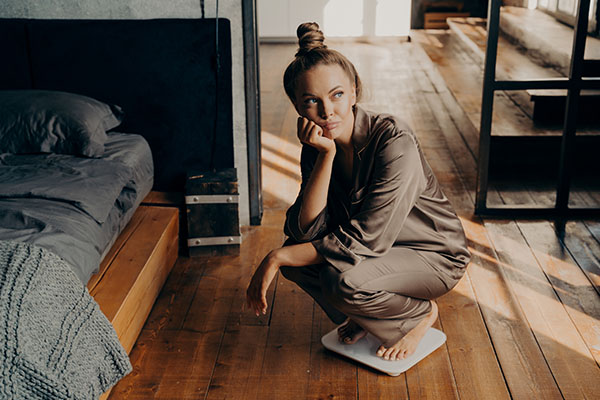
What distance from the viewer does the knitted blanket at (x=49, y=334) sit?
1.59m

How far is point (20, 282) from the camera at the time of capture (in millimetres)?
1693

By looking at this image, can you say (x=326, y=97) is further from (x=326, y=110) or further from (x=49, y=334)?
(x=49, y=334)

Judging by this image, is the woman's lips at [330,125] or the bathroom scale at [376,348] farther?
the bathroom scale at [376,348]

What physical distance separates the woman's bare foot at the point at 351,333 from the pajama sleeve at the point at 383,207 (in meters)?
0.40

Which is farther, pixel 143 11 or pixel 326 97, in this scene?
pixel 143 11

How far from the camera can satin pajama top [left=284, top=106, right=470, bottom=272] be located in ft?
6.23

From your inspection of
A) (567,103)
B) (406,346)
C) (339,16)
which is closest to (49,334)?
(406,346)

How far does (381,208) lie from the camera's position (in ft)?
6.20

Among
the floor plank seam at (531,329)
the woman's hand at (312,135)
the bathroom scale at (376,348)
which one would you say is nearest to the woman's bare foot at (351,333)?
the bathroom scale at (376,348)

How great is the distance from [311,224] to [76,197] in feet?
2.79

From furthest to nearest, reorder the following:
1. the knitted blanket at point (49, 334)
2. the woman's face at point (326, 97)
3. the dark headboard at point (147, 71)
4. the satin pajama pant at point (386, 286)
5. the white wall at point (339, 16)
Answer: the white wall at point (339, 16) → the dark headboard at point (147, 71) → the satin pajama pant at point (386, 286) → the woman's face at point (326, 97) → the knitted blanket at point (49, 334)

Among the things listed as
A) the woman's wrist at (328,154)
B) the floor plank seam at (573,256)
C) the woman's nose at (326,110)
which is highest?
the woman's nose at (326,110)

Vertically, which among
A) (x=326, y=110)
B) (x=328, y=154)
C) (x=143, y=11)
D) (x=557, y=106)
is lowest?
(x=557, y=106)

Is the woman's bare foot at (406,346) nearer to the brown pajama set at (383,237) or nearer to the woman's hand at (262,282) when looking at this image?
the brown pajama set at (383,237)
